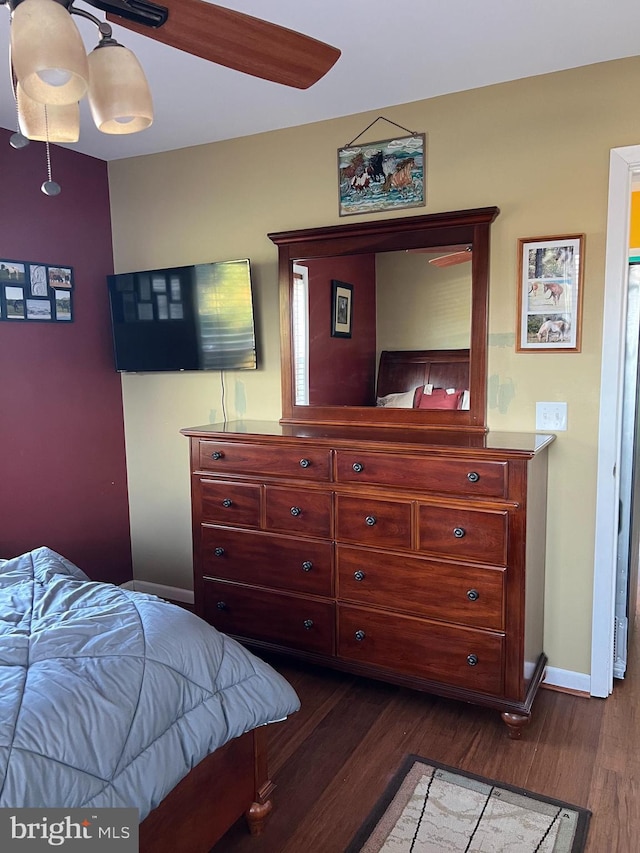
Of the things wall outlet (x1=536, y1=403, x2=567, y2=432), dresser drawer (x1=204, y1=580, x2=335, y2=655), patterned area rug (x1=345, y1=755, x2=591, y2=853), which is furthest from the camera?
dresser drawer (x1=204, y1=580, x2=335, y2=655)

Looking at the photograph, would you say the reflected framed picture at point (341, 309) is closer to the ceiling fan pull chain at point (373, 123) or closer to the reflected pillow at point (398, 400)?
the reflected pillow at point (398, 400)

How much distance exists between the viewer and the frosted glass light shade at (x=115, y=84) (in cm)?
138

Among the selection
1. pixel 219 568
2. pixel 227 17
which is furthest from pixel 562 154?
pixel 219 568

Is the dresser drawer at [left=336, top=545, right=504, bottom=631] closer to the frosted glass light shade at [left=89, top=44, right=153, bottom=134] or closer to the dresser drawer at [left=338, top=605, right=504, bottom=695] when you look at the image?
the dresser drawer at [left=338, top=605, right=504, bottom=695]

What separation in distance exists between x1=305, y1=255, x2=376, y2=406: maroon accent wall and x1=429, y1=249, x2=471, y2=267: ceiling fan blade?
302 mm

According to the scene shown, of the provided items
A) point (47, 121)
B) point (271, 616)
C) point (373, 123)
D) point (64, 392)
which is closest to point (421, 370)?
point (373, 123)

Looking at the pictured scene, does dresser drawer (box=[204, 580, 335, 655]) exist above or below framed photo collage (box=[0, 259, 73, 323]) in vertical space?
below

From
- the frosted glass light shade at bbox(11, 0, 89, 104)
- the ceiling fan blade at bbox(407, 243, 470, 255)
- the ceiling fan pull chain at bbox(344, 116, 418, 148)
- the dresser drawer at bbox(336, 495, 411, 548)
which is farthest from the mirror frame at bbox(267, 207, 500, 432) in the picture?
the frosted glass light shade at bbox(11, 0, 89, 104)

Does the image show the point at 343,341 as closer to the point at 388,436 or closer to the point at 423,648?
the point at 388,436

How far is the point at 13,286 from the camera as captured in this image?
3111mm

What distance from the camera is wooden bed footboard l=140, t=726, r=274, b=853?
1.55m

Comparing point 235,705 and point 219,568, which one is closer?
point 235,705

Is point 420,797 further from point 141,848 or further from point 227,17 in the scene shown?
point 227,17

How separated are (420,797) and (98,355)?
9.03ft
